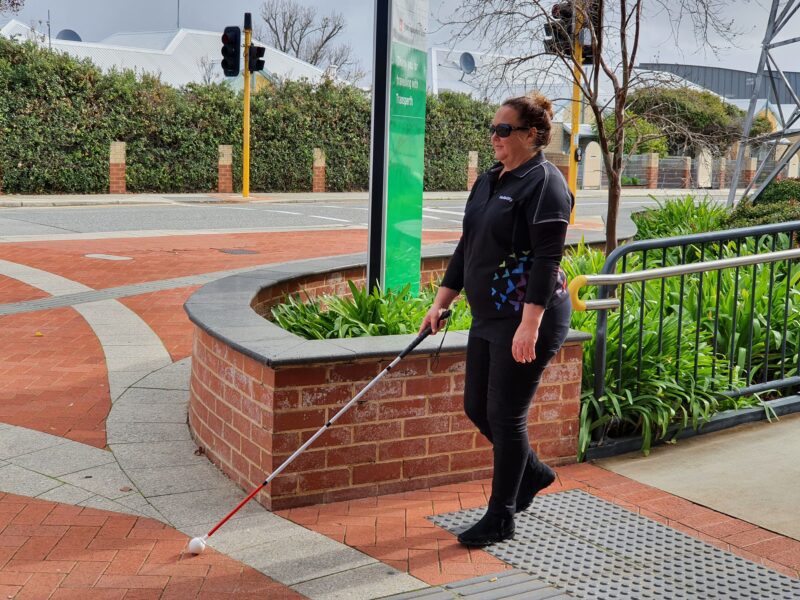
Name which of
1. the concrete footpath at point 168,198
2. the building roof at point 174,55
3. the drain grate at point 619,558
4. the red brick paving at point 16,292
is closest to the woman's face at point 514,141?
the drain grate at point 619,558

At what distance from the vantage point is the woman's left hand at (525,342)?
12.3 feet

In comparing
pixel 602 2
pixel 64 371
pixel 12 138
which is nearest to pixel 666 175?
pixel 12 138

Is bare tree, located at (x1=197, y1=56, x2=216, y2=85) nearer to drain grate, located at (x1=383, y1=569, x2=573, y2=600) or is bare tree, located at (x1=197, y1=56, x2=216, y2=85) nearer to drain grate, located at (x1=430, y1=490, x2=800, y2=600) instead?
drain grate, located at (x1=430, y1=490, x2=800, y2=600)

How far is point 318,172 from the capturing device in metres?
32.1

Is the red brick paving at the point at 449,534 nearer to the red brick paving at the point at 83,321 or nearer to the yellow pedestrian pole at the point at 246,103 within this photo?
the red brick paving at the point at 83,321

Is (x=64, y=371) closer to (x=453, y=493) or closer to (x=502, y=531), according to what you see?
(x=453, y=493)

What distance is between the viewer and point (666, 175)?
4553 centimetres

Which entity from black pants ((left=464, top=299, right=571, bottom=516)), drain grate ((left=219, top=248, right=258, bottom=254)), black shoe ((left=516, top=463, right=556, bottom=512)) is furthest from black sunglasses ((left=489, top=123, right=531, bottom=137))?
drain grate ((left=219, top=248, right=258, bottom=254))

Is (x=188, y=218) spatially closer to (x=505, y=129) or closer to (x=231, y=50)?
(x=231, y=50)

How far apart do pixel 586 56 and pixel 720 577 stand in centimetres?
881

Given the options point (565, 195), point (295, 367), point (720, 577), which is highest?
point (565, 195)

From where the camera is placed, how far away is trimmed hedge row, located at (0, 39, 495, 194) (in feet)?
83.7

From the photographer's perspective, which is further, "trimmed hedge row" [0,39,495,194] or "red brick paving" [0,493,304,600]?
"trimmed hedge row" [0,39,495,194]

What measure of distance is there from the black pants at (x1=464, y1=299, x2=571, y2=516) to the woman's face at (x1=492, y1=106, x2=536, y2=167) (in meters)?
0.60
